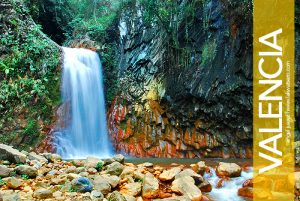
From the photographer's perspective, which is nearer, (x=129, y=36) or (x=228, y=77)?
(x=228, y=77)

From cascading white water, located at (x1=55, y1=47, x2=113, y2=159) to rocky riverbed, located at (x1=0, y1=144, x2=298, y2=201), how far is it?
3973 millimetres

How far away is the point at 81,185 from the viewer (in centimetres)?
482

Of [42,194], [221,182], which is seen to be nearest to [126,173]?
[42,194]

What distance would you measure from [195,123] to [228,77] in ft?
6.39

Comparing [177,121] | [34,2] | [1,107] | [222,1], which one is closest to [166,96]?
[177,121]

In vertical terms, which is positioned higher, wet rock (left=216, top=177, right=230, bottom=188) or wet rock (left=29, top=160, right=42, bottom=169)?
wet rock (left=29, top=160, right=42, bottom=169)

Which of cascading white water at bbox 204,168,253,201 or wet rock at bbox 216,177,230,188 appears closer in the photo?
cascading white water at bbox 204,168,253,201

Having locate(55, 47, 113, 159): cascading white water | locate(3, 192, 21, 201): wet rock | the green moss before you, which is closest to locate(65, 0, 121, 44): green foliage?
locate(55, 47, 113, 159): cascading white water

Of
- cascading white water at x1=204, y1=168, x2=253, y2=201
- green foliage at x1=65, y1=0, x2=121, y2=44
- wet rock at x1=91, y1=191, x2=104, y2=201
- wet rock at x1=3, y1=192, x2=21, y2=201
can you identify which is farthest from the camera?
green foliage at x1=65, y1=0, x2=121, y2=44

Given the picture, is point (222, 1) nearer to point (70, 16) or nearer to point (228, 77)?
point (228, 77)

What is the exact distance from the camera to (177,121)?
36.1ft

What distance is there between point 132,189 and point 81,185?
878 millimetres

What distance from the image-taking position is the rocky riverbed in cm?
469

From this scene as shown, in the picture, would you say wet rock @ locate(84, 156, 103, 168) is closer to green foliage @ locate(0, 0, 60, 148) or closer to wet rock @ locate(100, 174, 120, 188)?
wet rock @ locate(100, 174, 120, 188)
